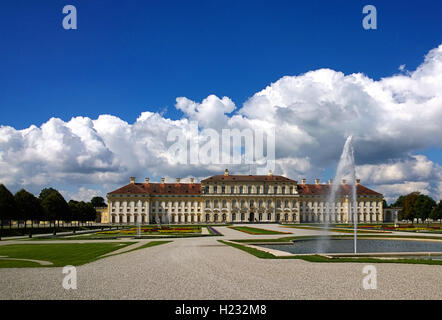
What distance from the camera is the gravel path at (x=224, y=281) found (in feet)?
30.3

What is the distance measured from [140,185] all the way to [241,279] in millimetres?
80602

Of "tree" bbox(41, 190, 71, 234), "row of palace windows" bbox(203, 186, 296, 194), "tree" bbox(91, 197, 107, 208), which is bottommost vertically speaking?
"tree" bbox(91, 197, 107, 208)

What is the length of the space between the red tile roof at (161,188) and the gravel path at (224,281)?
72.9 m

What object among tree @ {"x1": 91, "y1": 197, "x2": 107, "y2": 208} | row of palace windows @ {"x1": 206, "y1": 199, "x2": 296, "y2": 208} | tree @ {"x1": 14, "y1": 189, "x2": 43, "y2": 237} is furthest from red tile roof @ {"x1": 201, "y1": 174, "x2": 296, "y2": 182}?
tree @ {"x1": 91, "y1": 197, "x2": 107, "y2": 208}

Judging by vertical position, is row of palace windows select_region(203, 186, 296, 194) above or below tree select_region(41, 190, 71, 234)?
above

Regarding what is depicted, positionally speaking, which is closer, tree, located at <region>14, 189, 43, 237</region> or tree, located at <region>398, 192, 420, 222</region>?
tree, located at <region>14, 189, 43, 237</region>

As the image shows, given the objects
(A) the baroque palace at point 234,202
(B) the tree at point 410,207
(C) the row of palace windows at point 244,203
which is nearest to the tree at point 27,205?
(A) the baroque palace at point 234,202

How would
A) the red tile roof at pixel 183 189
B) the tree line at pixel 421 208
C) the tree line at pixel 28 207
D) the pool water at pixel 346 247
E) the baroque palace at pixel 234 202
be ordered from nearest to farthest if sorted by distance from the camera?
the pool water at pixel 346 247
the tree line at pixel 28 207
the tree line at pixel 421 208
the baroque palace at pixel 234 202
the red tile roof at pixel 183 189

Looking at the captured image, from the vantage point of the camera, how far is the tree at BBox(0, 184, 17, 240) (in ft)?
143

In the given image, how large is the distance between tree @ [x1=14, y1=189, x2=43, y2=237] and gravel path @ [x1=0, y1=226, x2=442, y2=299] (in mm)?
40529
